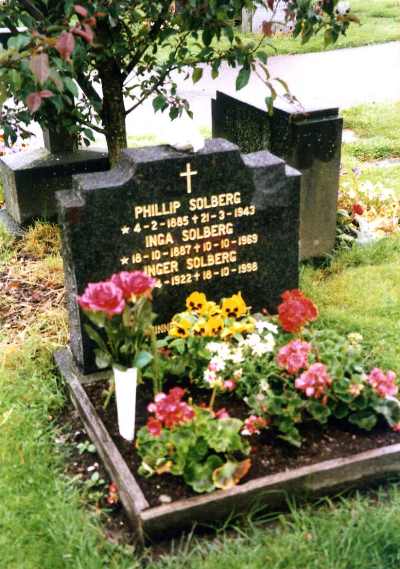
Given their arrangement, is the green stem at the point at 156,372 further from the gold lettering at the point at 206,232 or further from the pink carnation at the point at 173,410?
the gold lettering at the point at 206,232

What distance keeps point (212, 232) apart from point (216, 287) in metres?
0.31

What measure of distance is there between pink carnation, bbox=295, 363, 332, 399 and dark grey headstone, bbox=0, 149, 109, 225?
9.94 feet

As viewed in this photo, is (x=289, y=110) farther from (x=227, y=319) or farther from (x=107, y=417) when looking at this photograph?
(x=107, y=417)

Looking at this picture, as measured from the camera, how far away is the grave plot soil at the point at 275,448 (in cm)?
305

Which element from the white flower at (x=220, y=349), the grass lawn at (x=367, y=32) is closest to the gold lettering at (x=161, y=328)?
the white flower at (x=220, y=349)

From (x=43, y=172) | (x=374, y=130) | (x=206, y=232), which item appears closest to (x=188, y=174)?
(x=206, y=232)

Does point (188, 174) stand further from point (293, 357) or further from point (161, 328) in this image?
point (293, 357)

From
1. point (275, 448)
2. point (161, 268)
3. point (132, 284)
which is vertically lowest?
point (275, 448)

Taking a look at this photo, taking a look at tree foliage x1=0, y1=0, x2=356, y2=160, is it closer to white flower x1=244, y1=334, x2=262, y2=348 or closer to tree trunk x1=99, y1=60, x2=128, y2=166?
tree trunk x1=99, y1=60, x2=128, y2=166

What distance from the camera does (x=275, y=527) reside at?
302 cm

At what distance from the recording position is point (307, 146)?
496 cm

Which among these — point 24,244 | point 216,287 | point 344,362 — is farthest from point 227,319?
point 24,244

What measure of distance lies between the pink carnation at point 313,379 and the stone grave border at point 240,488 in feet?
0.97

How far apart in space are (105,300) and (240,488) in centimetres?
87
